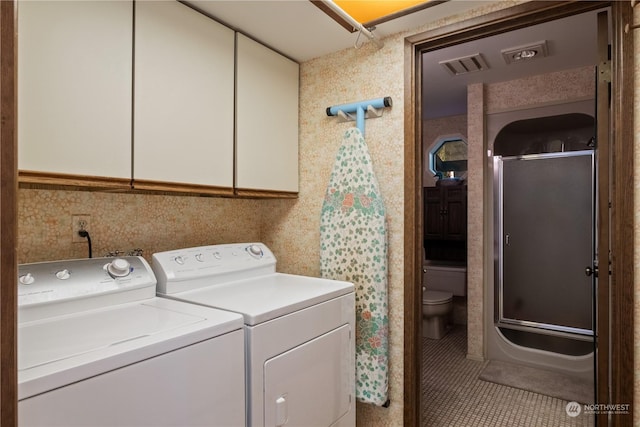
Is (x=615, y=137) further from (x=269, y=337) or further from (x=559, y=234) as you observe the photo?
(x=559, y=234)

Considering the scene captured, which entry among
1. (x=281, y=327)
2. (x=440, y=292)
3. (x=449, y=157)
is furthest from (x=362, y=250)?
(x=449, y=157)

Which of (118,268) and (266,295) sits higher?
(118,268)

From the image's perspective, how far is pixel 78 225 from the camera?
1.57m

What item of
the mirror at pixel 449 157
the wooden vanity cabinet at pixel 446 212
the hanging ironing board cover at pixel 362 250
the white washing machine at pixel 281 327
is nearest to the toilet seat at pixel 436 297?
the wooden vanity cabinet at pixel 446 212

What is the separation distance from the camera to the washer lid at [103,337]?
2.81 ft

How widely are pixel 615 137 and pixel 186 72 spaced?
1.78m

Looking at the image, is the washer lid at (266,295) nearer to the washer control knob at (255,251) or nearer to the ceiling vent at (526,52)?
the washer control knob at (255,251)

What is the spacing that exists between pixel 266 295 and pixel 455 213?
3260 millimetres

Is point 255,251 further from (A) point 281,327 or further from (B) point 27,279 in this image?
(B) point 27,279

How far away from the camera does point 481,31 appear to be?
172cm

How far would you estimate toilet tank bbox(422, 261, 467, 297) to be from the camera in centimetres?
404

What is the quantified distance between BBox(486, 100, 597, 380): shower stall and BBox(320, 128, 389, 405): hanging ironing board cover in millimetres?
1837

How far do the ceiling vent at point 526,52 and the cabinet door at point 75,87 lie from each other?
2395mm

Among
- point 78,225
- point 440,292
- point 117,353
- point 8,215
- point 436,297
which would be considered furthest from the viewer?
point 440,292
